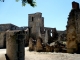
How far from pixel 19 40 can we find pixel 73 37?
12.2m

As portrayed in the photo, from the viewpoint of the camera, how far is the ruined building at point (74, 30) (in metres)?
20.0

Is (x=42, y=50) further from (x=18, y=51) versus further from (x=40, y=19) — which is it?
(x=40, y=19)

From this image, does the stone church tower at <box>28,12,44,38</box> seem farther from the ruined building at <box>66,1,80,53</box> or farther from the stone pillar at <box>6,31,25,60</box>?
the stone pillar at <box>6,31,25,60</box>

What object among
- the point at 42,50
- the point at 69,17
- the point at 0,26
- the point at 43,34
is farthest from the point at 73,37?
the point at 0,26

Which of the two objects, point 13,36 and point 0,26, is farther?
point 0,26

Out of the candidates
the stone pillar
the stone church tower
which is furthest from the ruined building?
the stone church tower

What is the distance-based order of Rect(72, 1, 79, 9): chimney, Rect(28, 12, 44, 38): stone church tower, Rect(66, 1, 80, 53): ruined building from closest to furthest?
Answer: Rect(66, 1, 80, 53): ruined building
Rect(72, 1, 79, 9): chimney
Rect(28, 12, 44, 38): stone church tower

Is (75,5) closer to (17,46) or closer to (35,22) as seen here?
(17,46)

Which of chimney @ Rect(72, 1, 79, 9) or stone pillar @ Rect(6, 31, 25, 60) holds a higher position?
chimney @ Rect(72, 1, 79, 9)

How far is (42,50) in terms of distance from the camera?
895 inches

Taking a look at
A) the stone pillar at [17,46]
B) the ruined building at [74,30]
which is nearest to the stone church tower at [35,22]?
the ruined building at [74,30]

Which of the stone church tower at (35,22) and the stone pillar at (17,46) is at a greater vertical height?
the stone church tower at (35,22)

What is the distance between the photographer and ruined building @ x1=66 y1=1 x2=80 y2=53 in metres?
20.0

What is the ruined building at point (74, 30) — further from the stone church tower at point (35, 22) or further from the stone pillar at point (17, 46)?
the stone church tower at point (35, 22)
